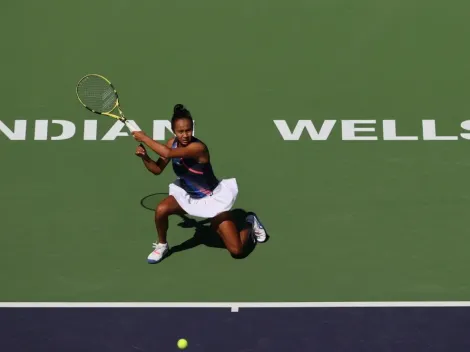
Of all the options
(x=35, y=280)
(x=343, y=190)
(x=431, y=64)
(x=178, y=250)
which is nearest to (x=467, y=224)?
(x=343, y=190)

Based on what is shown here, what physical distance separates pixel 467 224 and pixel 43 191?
5914 millimetres

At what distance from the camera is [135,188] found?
14.1 meters

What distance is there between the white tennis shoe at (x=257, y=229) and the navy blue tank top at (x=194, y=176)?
0.67m

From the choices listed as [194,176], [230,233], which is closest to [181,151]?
[194,176]

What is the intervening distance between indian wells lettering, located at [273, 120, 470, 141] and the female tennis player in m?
1.73

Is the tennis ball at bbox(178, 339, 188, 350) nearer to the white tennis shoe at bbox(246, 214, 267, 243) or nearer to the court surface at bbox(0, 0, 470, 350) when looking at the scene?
the court surface at bbox(0, 0, 470, 350)

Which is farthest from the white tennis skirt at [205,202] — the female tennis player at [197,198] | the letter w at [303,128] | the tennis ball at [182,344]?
the tennis ball at [182,344]

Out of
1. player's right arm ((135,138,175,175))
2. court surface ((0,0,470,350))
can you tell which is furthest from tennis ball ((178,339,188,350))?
player's right arm ((135,138,175,175))

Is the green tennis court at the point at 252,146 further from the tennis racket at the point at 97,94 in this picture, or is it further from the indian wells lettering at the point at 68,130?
the tennis racket at the point at 97,94

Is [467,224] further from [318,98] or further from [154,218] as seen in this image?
[154,218]

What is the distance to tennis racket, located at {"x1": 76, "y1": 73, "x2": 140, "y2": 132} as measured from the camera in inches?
532

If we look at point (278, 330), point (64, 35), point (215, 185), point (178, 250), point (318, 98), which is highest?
point (64, 35)

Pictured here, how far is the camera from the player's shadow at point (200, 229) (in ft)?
44.0

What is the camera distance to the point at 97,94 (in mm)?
13664
